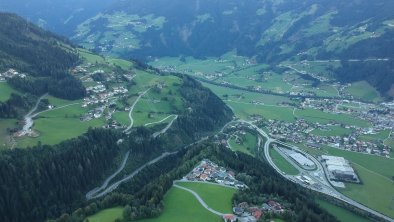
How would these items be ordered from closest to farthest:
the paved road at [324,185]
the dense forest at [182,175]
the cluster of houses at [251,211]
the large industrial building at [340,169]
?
1. the cluster of houses at [251,211]
2. the dense forest at [182,175]
3. the paved road at [324,185]
4. the large industrial building at [340,169]

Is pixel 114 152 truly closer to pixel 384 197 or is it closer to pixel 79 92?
pixel 79 92

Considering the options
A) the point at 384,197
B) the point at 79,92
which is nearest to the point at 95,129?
the point at 79,92

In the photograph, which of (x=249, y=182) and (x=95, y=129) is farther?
(x=95, y=129)

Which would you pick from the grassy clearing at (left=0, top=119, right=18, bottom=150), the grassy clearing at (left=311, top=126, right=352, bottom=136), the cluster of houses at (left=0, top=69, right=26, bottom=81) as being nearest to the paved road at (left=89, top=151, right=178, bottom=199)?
the grassy clearing at (left=0, top=119, right=18, bottom=150)

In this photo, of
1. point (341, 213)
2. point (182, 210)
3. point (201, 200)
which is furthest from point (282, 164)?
point (182, 210)

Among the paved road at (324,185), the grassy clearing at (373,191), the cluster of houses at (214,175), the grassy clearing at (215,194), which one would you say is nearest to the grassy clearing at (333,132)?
the paved road at (324,185)

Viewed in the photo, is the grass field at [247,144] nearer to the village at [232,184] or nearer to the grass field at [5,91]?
the village at [232,184]
